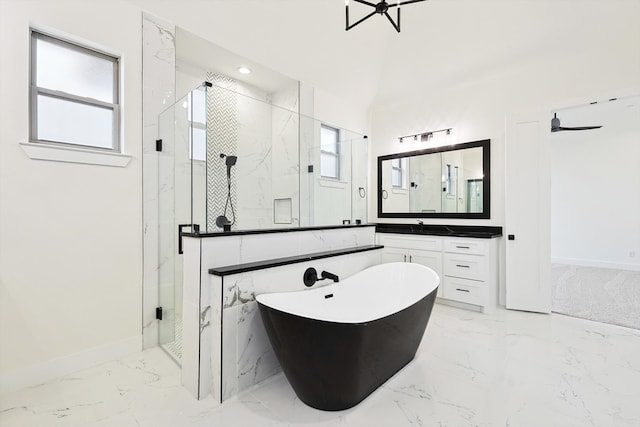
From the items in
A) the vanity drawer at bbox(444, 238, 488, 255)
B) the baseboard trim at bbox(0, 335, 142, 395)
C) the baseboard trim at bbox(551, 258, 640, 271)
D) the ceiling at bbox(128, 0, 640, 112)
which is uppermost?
the ceiling at bbox(128, 0, 640, 112)

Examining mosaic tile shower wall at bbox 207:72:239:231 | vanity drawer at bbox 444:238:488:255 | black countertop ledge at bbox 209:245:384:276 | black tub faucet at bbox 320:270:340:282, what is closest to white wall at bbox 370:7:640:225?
vanity drawer at bbox 444:238:488:255

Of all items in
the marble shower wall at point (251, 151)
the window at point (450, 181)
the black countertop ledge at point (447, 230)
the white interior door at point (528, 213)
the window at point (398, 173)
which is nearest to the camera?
the marble shower wall at point (251, 151)

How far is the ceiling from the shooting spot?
9.08ft

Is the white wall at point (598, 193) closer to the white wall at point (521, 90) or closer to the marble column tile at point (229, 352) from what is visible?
the white wall at point (521, 90)

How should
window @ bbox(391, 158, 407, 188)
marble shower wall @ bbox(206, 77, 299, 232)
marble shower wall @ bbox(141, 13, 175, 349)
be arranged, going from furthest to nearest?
window @ bbox(391, 158, 407, 188) → marble shower wall @ bbox(141, 13, 175, 349) → marble shower wall @ bbox(206, 77, 299, 232)

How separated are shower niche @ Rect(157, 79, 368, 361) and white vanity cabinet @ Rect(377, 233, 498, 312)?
3.00ft

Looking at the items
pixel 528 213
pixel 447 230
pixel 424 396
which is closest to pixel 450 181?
pixel 447 230

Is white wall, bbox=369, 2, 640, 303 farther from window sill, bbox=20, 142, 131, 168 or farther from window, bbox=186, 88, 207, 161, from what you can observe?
window sill, bbox=20, 142, 131, 168

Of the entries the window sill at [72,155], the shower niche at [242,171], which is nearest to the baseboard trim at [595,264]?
the shower niche at [242,171]

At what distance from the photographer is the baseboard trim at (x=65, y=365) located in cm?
181

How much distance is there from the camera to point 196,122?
198 centimetres

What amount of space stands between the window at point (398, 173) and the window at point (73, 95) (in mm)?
3500

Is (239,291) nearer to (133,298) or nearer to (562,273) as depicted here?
(133,298)

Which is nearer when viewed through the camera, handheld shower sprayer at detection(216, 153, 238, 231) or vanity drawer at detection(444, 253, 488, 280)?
handheld shower sprayer at detection(216, 153, 238, 231)
